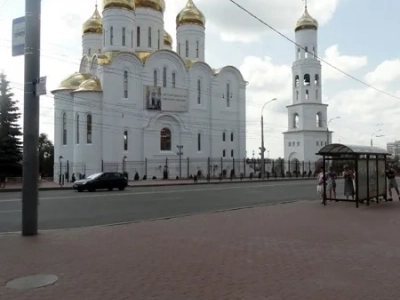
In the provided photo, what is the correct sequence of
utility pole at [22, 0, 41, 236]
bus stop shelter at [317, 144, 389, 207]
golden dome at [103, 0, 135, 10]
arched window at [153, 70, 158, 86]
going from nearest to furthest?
utility pole at [22, 0, 41, 236] < bus stop shelter at [317, 144, 389, 207] < golden dome at [103, 0, 135, 10] < arched window at [153, 70, 158, 86]

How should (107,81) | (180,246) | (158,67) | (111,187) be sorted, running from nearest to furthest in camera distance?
(180,246)
(111,187)
(107,81)
(158,67)

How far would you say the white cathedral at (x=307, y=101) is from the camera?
67375mm

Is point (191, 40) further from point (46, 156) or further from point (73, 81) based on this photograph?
point (46, 156)

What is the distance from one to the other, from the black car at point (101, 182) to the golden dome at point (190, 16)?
3373 centimetres

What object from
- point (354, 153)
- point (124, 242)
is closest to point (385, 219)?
point (354, 153)

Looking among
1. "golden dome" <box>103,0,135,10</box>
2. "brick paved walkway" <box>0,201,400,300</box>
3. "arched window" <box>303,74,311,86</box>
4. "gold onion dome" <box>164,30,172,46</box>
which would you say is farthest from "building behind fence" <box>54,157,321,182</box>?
"brick paved walkway" <box>0,201,400,300</box>

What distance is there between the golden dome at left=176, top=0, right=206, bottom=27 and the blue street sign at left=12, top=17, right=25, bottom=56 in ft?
166

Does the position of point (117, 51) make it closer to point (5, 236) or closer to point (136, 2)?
point (136, 2)

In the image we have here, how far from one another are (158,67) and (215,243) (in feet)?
152

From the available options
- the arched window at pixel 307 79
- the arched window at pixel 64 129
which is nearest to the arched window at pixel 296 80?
the arched window at pixel 307 79

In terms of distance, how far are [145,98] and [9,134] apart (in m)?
15.2

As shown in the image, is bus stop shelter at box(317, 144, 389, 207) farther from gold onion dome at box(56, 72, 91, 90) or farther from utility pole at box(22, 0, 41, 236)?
gold onion dome at box(56, 72, 91, 90)

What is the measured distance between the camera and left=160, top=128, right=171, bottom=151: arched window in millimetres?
53500

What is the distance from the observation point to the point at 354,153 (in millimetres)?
16281
